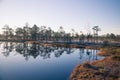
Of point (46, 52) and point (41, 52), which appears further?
point (46, 52)

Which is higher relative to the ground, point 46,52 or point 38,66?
point 46,52

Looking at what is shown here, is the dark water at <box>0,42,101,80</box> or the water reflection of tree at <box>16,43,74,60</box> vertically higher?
the water reflection of tree at <box>16,43,74,60</box>

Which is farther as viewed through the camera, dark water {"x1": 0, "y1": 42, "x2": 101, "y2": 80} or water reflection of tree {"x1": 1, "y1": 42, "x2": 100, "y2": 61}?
water reflection of tree {"x1": 1, "y1": 42, "x2": 100, "y2": 61}

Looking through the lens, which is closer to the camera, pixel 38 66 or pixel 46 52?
pixel 38 66

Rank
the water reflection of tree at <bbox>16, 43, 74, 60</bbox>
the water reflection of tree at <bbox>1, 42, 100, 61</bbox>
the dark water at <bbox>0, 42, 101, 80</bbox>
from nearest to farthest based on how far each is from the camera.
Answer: the dark water at <bbox>0, 42, 101, 80</bbox>
the water reflection of tree at <bbox>1, 42, 100, 61</bbox>
the water reflection of tree at <bbox>16, 43, 74, 60</bbox>

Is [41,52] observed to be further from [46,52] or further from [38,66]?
[38,66]

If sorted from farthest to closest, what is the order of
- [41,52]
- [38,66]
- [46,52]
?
[46,52], [41,52], [38,66]

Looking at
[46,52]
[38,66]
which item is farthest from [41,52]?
[38,66]

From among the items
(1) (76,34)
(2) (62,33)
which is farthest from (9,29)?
(1) (76,34)

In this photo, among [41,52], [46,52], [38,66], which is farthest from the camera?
[46,52]

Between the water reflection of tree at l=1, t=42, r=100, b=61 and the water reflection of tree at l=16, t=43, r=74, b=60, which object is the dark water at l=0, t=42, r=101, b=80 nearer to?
the water reflection of tree at l=1, t=42, r=100, b=61

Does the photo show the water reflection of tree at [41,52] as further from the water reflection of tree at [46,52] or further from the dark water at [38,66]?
the dark water at [38,66]

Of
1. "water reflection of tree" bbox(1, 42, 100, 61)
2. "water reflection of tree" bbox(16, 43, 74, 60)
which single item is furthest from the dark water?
"water reflection of tree" bbox(16, 43, 74, 60)

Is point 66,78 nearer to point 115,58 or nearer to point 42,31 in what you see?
point 115,58
